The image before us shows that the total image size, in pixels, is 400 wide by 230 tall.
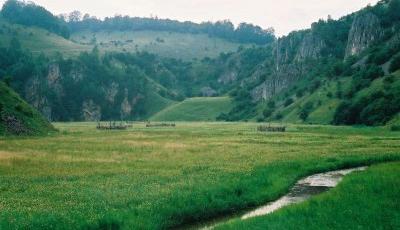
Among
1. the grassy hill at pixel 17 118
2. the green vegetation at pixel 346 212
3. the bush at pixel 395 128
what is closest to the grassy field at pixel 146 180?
the green vegetation at pixel 346 212

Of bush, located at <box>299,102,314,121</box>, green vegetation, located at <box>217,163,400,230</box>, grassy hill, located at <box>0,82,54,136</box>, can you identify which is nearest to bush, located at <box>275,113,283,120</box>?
bush, located at <box>299,102,314,121</box>

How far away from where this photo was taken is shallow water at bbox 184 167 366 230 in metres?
31.6

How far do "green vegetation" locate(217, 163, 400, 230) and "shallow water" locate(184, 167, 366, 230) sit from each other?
2.40m

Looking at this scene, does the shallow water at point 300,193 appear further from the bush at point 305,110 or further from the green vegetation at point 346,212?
the bush at point 305,110

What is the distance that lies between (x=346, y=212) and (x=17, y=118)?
254ft

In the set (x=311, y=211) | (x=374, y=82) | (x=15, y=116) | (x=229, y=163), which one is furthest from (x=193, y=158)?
(x=374, y=82)

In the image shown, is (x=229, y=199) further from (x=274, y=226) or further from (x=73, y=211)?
(x=73, y=211)

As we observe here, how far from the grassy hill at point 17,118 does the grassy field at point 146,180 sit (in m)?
20.9

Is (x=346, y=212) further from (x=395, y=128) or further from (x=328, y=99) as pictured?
(x=328, y=99)

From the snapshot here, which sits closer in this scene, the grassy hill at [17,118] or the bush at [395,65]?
the grassy hill at [17,118]

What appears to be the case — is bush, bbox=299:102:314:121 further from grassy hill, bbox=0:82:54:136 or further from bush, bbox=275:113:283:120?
grassy hill, bbox=0:82:54:136

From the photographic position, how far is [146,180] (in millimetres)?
39188

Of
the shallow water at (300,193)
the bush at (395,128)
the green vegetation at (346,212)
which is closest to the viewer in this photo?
the green vegetation at (346,212)

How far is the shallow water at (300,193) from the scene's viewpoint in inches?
1246
